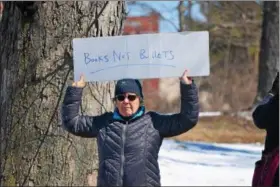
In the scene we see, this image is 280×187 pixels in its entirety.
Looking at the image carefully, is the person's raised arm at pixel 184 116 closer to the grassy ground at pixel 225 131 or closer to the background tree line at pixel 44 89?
the background tree line at pixel 44 89

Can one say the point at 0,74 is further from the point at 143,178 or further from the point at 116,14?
the point at 143,178

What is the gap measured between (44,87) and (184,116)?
1.54 metres

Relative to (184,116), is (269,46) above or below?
above

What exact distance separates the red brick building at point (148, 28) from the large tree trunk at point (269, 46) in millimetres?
2732

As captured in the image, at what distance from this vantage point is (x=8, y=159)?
4992 millimetres

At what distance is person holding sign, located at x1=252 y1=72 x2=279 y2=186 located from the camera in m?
3.59

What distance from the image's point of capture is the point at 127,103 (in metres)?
3.64

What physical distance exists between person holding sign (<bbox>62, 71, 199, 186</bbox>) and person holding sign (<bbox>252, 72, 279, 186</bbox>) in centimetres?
36

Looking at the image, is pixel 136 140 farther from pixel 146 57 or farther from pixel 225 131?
pixel 225 131

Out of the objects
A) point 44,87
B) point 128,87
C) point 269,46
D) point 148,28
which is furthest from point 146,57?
point 148,28

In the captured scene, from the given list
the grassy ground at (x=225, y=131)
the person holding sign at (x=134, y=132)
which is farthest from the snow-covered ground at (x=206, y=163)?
the person holding sign at (x=134, y=132)

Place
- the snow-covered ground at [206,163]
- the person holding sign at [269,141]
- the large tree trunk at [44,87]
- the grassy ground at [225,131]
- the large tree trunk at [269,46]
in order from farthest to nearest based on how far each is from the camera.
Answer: the large tree trunk at [269,46] < the grassy ground at [225,131] < the snow-covered ground at [206,163] < the large tree trunk at [44,87] < the person holding sign at [269,141]

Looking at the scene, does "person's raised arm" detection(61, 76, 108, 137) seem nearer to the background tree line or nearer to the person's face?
the person's face

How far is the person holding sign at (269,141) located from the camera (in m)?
3.59
